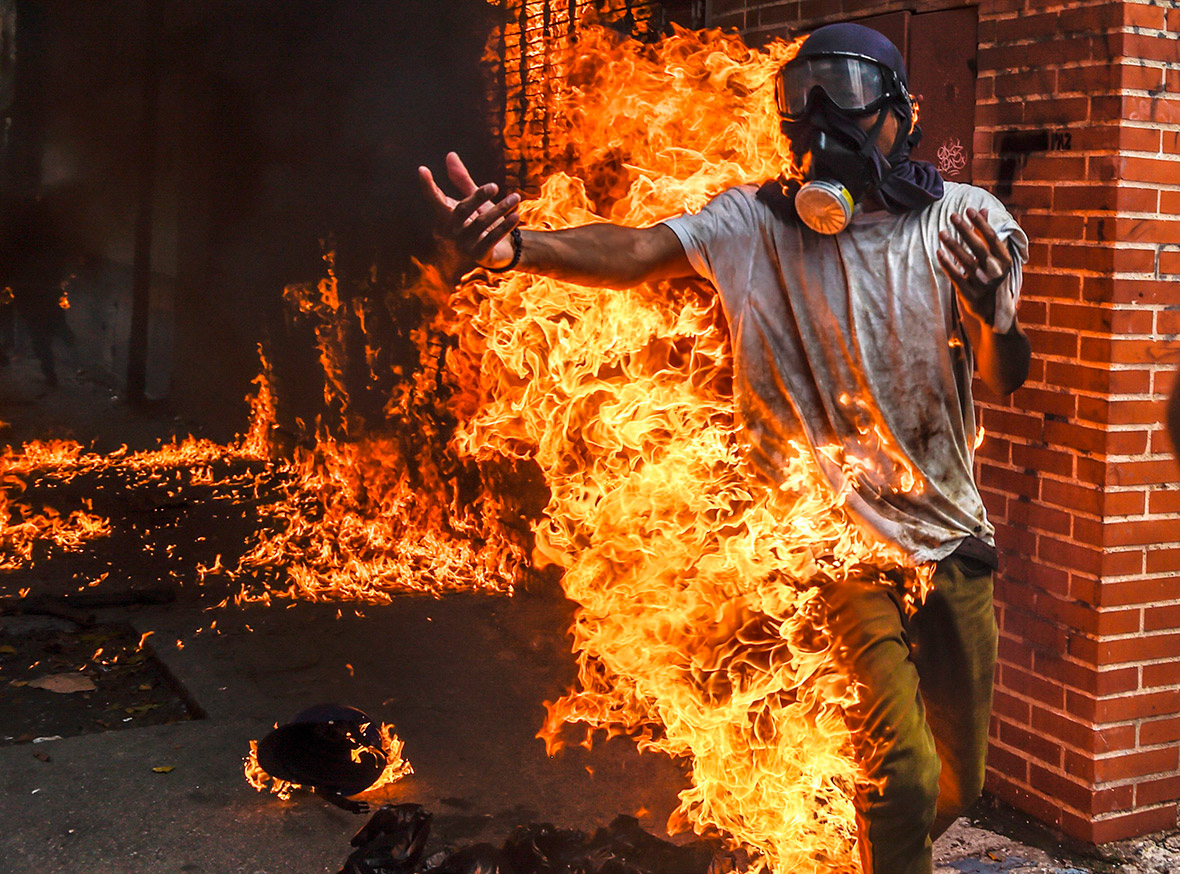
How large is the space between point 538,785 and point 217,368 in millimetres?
6950

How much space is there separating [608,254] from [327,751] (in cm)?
238

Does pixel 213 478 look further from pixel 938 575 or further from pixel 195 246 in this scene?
pixel 938 575

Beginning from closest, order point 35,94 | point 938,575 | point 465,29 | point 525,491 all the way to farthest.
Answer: point 938,575, point 525,491, point 465,29, point 35,94

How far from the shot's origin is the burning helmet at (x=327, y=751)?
454 centimetres

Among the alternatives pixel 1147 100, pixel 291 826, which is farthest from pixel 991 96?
pixel 291 826

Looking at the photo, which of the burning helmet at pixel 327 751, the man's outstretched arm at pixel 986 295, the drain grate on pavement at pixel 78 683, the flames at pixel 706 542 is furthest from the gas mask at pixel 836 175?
the drain grate on pavement at pixel 78 683

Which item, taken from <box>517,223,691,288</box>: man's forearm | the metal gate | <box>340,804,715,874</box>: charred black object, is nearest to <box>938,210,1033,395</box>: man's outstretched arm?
<box>517,223,691,288</box>: man's forearm

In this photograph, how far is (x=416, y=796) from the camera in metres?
4.58

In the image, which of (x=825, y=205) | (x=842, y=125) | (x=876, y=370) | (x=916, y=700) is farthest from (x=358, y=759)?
(x=842, y=125)

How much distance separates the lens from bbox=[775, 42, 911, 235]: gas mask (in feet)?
10.4

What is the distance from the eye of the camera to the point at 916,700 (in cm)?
308

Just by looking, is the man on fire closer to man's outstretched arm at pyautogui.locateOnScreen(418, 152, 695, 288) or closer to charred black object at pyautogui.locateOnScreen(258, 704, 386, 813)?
man's outstretched arm at pyautogui.locateOnScreen(418, 152, 695, 288)

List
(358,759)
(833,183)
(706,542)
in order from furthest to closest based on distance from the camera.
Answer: (358,759) < (706,542) < (833,183)

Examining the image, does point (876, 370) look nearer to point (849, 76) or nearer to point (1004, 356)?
point (1004, 356)
